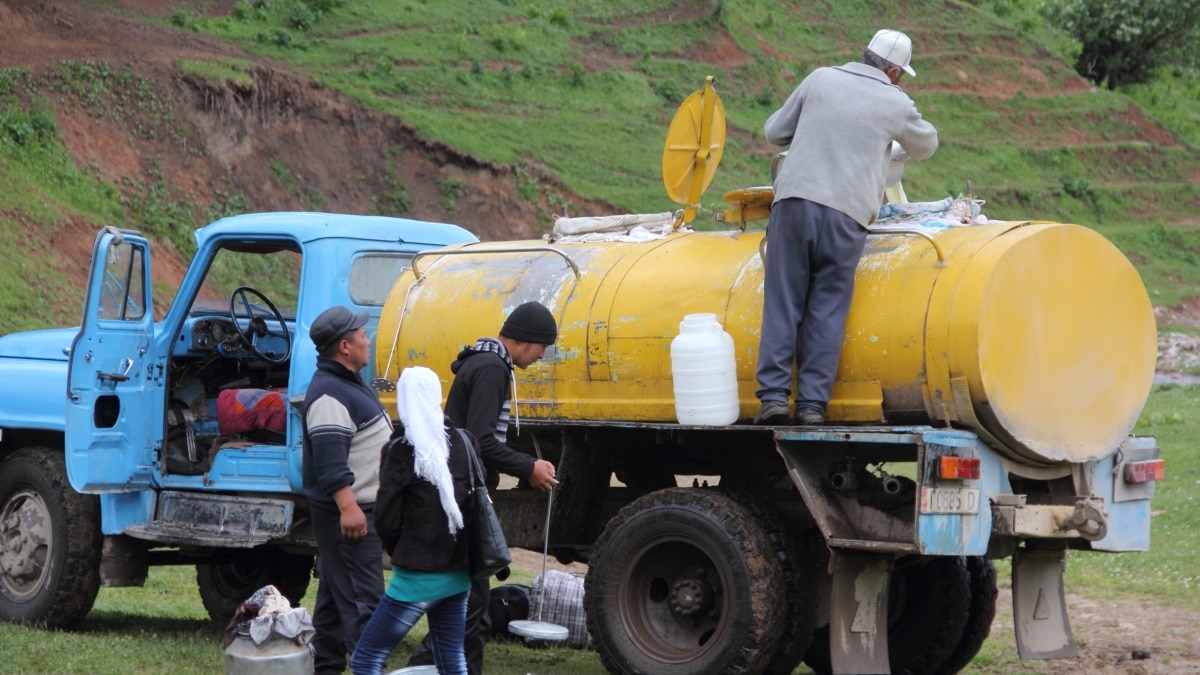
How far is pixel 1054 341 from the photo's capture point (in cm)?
673

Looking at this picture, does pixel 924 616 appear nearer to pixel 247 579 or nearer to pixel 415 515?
pixel 415 515

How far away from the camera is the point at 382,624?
19.7ft

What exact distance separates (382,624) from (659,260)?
2.47 m

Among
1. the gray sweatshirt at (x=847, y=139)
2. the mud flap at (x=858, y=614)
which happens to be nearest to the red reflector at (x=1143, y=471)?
the mud flap at (x=858, y=614)

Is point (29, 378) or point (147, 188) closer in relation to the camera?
point (29, 378)

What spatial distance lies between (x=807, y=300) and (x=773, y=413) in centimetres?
54

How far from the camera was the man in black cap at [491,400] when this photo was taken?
6523mm

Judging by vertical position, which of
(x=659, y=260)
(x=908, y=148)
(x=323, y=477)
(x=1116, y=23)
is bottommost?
(x=323, y=477)

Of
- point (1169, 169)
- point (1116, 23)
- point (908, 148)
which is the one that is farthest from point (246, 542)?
point (1116, 23)

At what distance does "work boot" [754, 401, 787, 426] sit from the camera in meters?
6.63

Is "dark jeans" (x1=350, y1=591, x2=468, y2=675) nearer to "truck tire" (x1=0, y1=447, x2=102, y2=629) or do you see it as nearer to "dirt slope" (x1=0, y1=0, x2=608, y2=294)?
"truck tire" (x1=0, y1=447, x2=102, y2=629)

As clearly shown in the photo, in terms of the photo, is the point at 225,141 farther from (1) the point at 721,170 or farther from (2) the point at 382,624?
(2) the point at 382,624

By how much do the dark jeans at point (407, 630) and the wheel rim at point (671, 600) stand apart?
1.30m

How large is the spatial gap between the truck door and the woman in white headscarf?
311 cm
